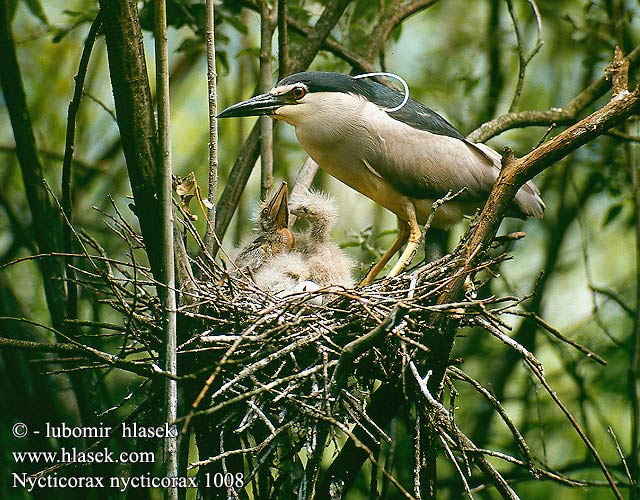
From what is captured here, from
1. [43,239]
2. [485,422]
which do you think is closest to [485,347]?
[485,422]

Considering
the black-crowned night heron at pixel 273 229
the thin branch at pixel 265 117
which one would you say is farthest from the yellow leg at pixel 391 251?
the thin branch at pixel 265 117

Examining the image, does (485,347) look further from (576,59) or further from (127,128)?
(127,128)

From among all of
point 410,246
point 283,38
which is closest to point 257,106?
point 283,38

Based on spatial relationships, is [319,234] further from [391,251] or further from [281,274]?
[281,274]

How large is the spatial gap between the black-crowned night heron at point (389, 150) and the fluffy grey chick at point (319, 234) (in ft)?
0.51

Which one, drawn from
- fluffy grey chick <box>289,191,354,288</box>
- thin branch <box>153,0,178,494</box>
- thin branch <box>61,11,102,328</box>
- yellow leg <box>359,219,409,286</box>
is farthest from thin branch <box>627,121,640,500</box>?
thin branch <box>61,11,102,328</box>

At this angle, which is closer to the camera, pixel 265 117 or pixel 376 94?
pixel 265 117

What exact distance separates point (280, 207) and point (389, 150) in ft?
2.03

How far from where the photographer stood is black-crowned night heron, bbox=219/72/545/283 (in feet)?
12.2

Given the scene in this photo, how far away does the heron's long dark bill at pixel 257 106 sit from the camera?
3.58 meters

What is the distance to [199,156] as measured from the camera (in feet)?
21.4

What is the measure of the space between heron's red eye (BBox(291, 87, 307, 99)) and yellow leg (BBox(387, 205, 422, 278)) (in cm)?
72

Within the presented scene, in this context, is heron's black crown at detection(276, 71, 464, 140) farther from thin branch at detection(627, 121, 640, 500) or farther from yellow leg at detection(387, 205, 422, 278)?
thin branch at detection(627, 121, 640, 500)

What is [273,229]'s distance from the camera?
156 inches
